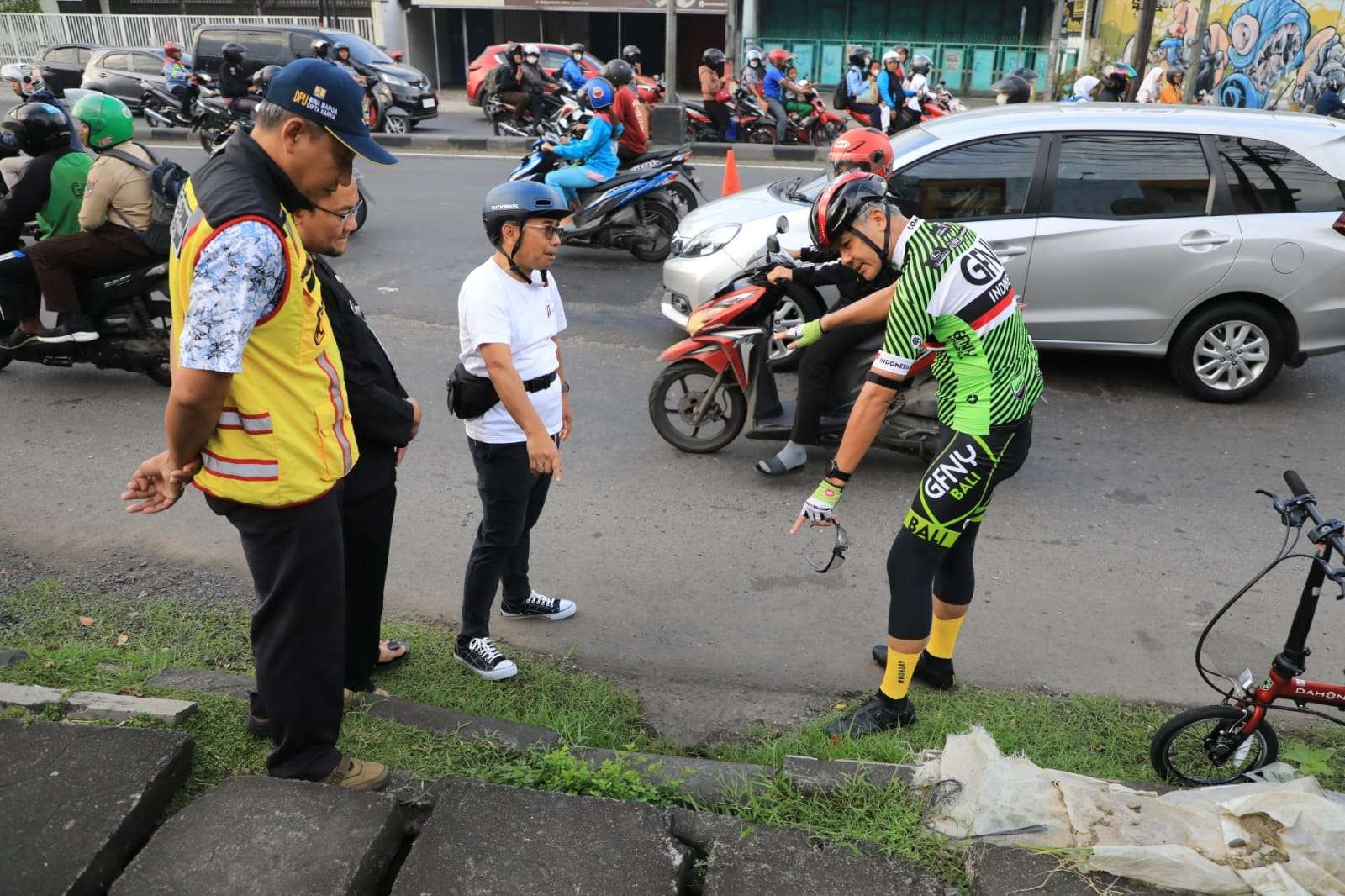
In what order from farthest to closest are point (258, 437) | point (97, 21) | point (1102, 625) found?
1. point (97, 21)
2. point (1102, 625)
3. point (258, 437)

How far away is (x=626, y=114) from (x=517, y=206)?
725cm

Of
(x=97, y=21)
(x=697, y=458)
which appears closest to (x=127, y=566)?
(x=697, y=458)

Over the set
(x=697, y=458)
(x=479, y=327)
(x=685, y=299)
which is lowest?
(x=697, y=458)

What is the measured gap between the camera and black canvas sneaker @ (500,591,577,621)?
13.8 ft

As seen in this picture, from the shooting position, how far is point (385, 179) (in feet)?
45.9

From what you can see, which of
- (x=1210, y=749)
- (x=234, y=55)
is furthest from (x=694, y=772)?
(x=234, y=55)

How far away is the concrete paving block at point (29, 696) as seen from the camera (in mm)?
3121

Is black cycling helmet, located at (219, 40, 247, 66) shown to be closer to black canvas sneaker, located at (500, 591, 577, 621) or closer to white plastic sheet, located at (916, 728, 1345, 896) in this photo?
black canvas sneaker, located at (500, 591, 577, 621)

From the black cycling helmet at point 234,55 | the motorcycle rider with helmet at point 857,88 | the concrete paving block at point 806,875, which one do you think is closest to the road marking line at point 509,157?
the motorcycle rider with helmet at point 857,88

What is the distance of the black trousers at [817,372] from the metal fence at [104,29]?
2709 centimetres

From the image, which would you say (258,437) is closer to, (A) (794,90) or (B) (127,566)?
→ (B) (127,566)

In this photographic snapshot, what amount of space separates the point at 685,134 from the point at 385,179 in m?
5.67

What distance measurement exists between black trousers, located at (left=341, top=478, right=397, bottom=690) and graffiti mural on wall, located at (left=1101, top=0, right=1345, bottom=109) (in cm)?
2204

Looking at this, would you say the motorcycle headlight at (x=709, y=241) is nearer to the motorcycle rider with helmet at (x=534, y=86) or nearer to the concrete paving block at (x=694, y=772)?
the concrete paving block at (x=694, y=772)
